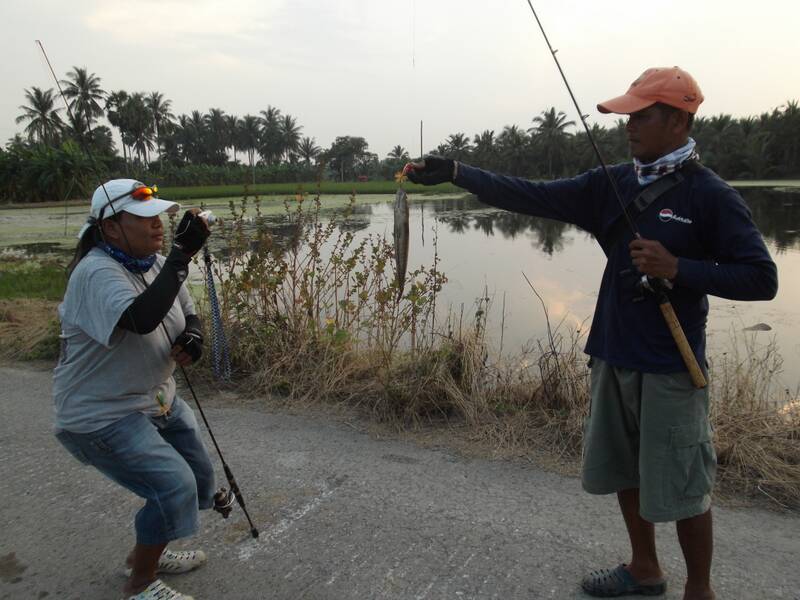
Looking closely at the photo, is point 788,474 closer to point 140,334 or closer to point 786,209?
point 140,334

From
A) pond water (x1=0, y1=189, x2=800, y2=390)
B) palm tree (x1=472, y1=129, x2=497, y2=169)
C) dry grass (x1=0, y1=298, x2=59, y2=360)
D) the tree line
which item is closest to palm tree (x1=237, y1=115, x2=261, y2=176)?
the tree line

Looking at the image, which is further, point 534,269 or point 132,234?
point 534,269

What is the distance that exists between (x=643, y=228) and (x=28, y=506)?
3.43 meters

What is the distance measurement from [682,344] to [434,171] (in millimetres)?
1320

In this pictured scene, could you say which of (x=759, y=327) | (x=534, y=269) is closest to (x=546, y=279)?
(x=534, y=269)

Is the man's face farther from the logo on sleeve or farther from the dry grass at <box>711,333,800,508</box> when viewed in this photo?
the dry grass at <box>711,333,800,508</box>

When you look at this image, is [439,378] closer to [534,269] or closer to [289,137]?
[534,269]

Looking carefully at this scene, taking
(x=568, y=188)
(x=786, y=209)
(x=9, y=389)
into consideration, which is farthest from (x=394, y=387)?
(x=786, y=209)

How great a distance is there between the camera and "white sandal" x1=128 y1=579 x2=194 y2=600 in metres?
2.36

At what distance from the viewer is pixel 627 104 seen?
6.86ft

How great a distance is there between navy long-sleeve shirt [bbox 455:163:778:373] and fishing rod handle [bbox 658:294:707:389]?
4 cm

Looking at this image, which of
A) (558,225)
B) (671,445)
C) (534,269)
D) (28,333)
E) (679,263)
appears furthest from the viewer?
(558,225)

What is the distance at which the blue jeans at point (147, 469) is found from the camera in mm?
2201

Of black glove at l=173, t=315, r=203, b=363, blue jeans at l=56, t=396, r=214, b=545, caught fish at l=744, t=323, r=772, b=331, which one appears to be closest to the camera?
blue jeans at l=56, t=396, r=214, b=545
